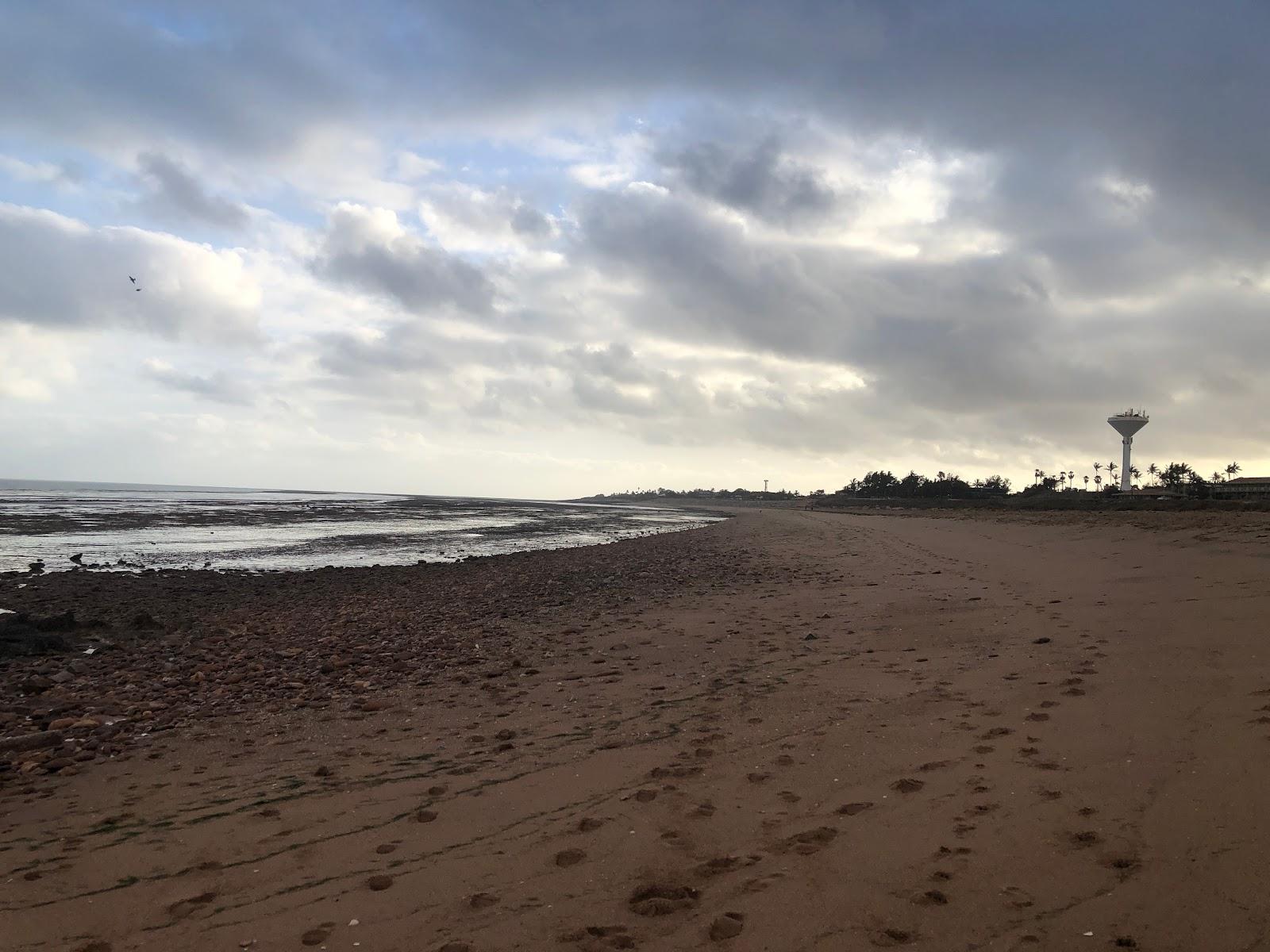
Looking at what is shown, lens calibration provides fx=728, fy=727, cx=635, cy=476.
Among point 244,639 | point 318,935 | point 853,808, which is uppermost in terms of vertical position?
point 853,808

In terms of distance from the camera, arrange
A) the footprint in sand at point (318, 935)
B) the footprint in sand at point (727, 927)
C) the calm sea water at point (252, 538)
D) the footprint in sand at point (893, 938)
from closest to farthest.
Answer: the footprint in sand at point (893, 938) → the footprint in sand at point (727, 927) → the footprint in sand at point (318, 935) → the calm sea water at point (252, 538)

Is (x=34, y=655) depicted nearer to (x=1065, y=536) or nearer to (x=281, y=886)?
(x=281, y=886)

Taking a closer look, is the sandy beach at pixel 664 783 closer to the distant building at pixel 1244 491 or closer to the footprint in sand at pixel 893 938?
the footprint in sand at pixel 893 938

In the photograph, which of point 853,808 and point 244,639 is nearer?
point 853,808

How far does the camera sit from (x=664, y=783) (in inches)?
221

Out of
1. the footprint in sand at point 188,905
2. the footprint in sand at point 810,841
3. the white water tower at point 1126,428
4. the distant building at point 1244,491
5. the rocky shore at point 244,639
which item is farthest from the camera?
the white water tower at point 1126,428

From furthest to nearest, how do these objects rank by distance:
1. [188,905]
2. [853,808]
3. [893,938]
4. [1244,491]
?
[1244,491] → [853,808] → [188,905] → [893,938]

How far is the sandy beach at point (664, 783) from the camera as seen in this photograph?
3793mm

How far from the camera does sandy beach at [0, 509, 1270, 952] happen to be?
3.79 m

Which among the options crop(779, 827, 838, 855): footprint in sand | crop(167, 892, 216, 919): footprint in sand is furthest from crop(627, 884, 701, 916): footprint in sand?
crop(167, 892, 216, 919): footprint in sand

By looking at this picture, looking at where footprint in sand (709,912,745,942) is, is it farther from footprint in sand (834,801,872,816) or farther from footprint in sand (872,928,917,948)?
footprint in sand (834,801,872,816)

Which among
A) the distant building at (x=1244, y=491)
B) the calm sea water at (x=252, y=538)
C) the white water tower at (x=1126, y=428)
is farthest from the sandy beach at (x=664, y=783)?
the white water tower at (x=1126, y=428)

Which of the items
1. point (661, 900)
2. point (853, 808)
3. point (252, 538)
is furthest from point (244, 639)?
point (252, 538)

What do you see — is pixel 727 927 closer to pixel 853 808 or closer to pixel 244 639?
pixel 853 808
